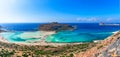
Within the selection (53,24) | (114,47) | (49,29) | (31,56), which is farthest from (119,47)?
(53,24)

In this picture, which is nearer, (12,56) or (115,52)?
(115,52)

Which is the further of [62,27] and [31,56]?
[62,27]

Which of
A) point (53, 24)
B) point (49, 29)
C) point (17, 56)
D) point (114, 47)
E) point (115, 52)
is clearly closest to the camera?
point (115, 52)

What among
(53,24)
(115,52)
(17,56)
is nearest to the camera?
(115,52)

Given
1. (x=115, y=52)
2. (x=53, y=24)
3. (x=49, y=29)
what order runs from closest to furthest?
(x=115, y=52) < (x=49, y=29) < (x=53, y=24)

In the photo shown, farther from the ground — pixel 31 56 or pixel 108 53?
pixel 108 53

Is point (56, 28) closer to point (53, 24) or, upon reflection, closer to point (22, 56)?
point (53, 24)

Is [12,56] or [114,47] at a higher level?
[114,47]

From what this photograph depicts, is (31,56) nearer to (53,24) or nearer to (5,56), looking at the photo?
(5,56)

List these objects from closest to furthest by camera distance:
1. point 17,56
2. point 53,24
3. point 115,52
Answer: point 115,52, point 17,56, point 53,24
